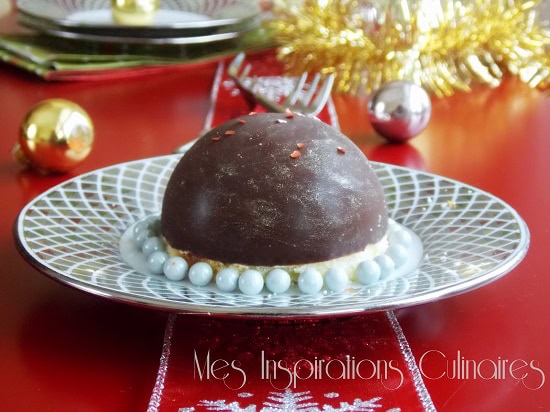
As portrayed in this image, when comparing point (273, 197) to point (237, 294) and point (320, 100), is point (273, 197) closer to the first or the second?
point (237, 294)

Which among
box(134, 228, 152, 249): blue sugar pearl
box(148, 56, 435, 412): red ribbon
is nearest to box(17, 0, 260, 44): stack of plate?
box(134, 228, 152, 249): blue sugar pearl

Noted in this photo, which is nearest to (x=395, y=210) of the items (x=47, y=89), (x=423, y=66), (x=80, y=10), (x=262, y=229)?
(x=262, y=229)

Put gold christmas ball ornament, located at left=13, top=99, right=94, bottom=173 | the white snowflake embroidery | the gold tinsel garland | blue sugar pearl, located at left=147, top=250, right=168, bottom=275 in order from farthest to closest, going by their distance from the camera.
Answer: the gold tinsel garland
gold christmas ball ornament, located at left=13, top=99, right=94, bottom=173
blue sugar pearl, located at left=147, top=250, right=168, bottom=275
the white snowflake embroidery

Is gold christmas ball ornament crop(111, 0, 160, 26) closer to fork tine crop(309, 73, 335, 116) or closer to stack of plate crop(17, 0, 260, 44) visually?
stack of plate crop(17, 0, 260, 44)

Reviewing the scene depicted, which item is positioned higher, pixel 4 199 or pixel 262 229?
pixel 262 229

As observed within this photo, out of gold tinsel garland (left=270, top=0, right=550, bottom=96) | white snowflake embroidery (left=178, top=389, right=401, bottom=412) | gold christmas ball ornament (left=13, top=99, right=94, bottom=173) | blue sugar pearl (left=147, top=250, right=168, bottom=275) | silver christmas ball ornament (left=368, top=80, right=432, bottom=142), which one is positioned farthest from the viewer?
gold tinsel garland (left=270, top=0, right=550, bottom=96)

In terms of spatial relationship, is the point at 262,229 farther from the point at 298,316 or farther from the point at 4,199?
the point at 4,199

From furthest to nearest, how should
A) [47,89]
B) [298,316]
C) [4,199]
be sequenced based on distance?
1. [47,89]
2. [4,199]
3. [298,316]

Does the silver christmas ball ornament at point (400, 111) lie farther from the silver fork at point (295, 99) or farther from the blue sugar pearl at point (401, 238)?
the blue sugar pearl at point (401, 238)
